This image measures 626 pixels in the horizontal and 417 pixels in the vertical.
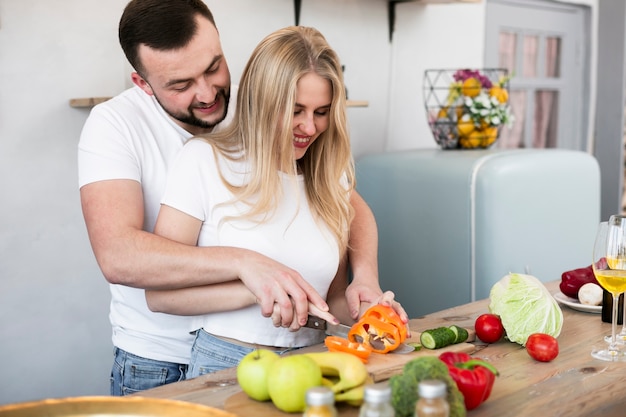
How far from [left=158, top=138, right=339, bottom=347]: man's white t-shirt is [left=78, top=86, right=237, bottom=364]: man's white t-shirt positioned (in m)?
0.14

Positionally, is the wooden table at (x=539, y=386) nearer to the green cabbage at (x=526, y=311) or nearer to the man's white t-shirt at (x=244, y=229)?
the green cabbage at (x=526, y=311)

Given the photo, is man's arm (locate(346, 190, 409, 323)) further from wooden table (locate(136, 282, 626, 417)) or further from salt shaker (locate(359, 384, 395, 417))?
salt shaker (locate(359, 384, 395, 417))

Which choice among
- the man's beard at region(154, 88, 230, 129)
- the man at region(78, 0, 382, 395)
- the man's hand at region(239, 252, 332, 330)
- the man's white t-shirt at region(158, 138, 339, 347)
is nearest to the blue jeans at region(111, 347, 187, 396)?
the man at region(78, 0, 382, 395)

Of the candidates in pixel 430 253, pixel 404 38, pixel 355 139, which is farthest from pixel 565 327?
pixel 404 38

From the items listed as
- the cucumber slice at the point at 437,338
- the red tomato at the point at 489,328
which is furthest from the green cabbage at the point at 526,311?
the cucumber slice at the point at 437,338

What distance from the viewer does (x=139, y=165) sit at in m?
1.93

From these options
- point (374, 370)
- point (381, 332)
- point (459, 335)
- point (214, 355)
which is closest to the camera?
point (374, 370)

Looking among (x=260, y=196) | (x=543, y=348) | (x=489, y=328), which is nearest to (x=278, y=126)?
(x=260, y=196)

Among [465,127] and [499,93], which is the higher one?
[499,93]

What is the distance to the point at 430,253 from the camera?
2873 millimetres

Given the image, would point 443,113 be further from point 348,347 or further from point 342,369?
point 342,369

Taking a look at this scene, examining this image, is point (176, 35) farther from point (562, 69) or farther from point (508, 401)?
point (562, 69)

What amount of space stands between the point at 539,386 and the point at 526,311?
262 mm

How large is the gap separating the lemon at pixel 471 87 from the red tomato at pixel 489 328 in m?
1.52
